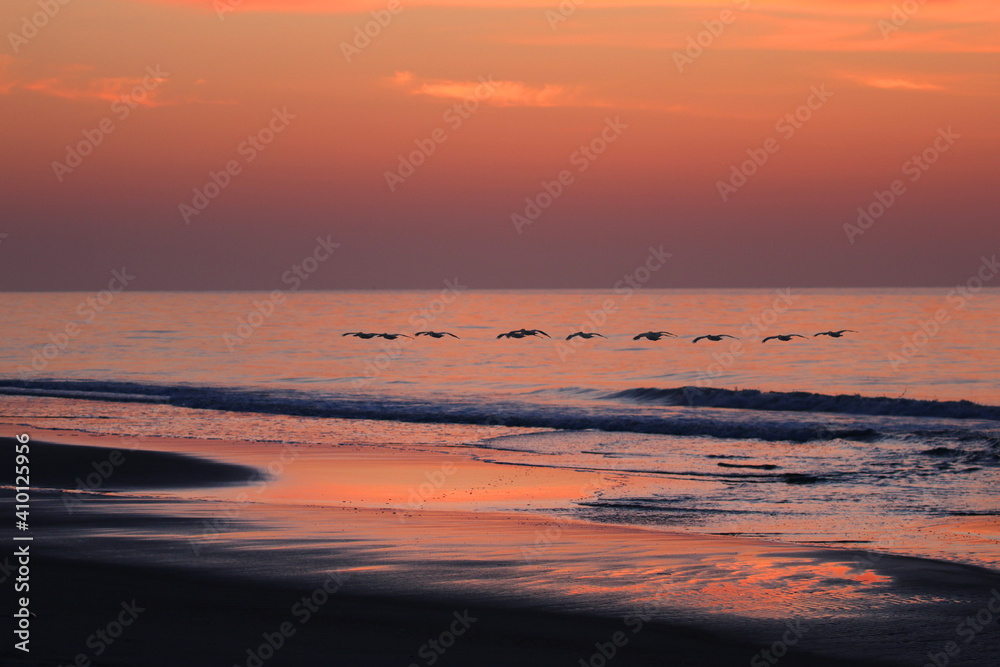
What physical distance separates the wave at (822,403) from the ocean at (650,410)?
0.09 meters

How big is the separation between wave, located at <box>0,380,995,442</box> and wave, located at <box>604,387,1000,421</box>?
307mm

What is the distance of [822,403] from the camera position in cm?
3133

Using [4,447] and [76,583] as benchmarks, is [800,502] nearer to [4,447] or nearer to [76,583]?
[76,583]

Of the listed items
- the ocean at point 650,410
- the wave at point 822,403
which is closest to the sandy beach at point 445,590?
the ocean at point 650,410

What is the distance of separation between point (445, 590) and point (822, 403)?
985 inches

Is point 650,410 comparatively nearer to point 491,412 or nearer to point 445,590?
point 491,412

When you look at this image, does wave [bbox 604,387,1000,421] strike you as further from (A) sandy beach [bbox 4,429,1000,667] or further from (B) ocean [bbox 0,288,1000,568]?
(A) sandy beach [bbox 4,429,1000,667]

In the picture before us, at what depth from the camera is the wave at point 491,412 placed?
24.4 metres

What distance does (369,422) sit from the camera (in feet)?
90.6

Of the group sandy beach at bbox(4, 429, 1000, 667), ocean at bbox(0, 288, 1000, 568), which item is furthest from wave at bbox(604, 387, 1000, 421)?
sandy beach at bbox(4, 429, 1000, 667)

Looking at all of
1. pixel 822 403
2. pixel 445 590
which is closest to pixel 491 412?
pixel 822 403

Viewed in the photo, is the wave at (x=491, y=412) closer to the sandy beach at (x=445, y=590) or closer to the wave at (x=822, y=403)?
the wave at (x=822, y=403)

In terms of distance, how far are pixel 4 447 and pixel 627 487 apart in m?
11.9

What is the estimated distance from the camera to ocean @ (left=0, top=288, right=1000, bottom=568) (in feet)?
44.7
